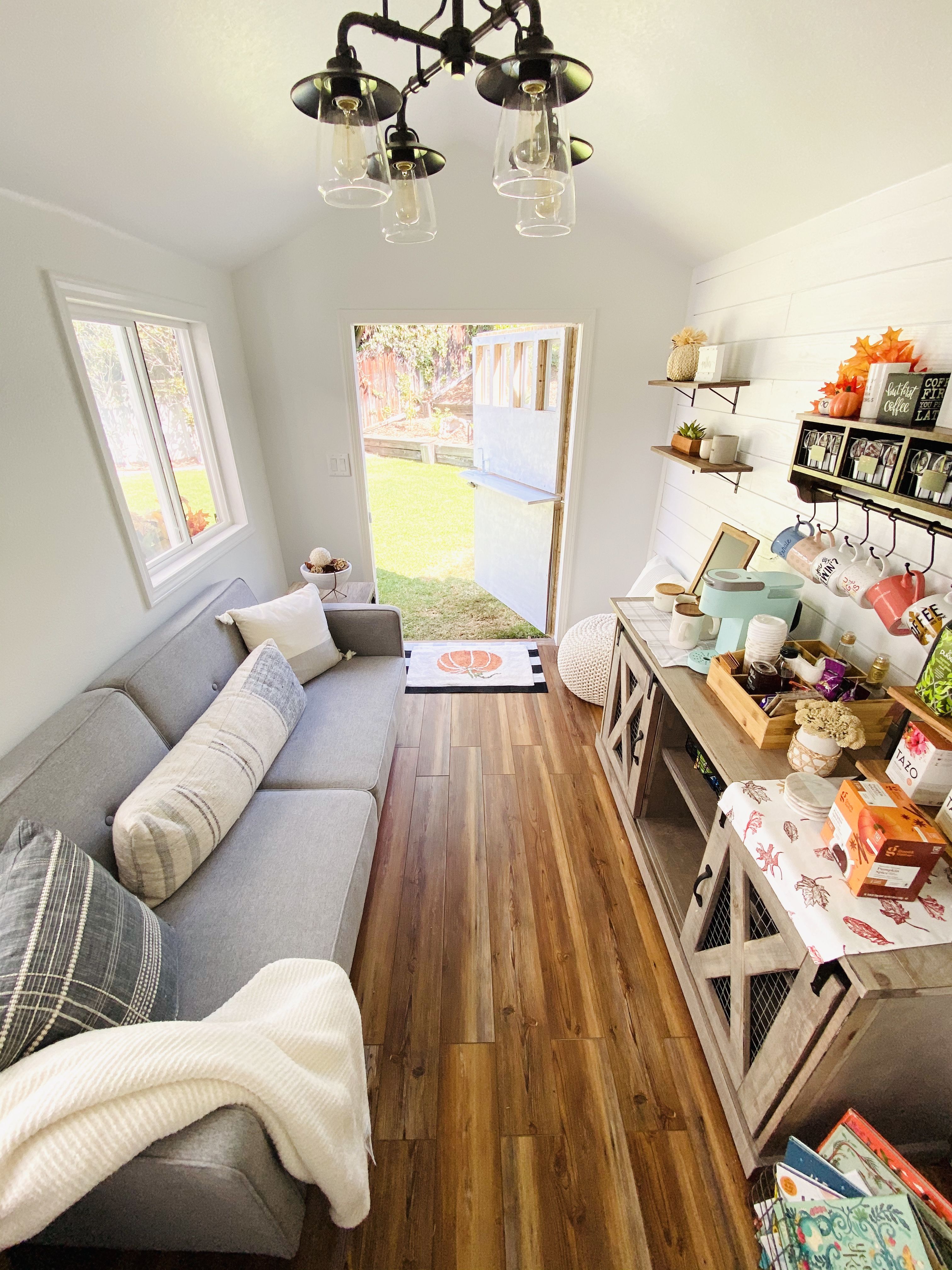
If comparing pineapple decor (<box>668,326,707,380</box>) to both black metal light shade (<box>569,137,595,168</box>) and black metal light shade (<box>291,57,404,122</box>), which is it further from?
black metal light shade (<box>291,57,404,122</box>)

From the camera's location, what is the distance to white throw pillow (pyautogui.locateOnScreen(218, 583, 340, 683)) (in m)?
2.16

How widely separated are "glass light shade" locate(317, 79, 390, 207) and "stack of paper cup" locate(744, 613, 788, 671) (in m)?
1.35

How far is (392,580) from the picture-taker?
459cm

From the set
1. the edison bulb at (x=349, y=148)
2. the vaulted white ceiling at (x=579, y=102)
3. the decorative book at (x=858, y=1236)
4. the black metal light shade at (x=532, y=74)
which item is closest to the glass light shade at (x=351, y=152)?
the edison bulb at (x=349, y=148)

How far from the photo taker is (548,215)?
104 centimetres

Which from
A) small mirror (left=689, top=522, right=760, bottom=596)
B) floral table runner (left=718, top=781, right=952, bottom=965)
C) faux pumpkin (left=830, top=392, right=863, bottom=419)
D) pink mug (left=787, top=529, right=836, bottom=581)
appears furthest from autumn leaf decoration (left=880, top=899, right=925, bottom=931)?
small mirror (left=689, top=522, right=760, bottom=596)

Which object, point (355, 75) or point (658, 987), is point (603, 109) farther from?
point (658, 987)

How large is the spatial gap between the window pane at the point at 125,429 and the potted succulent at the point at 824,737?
2104 mm

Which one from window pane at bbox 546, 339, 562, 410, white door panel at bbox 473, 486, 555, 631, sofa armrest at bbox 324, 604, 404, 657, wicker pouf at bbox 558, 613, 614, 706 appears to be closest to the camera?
sofa armrest at bbox 324, 604, 404, 657

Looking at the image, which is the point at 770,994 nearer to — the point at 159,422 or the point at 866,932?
the point at 866,932

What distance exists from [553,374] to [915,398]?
2.11 meters

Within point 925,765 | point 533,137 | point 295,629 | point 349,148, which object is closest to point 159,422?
point 295,629

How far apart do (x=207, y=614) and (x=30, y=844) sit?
1.11 meters

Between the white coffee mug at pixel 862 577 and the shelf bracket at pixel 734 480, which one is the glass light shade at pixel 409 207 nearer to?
the white coffee mug at pixel 862 577
